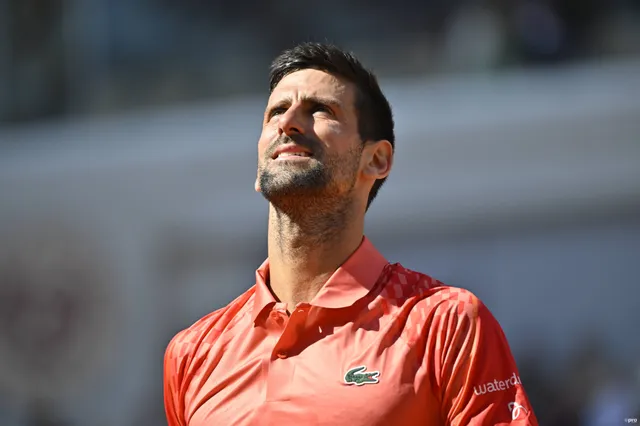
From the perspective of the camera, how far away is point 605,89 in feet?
26.6

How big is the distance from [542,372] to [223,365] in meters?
4.87

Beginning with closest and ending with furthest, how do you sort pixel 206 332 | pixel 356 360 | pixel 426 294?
1. pixel 356 360
2. pixel 426 294
3. pixel 206 332

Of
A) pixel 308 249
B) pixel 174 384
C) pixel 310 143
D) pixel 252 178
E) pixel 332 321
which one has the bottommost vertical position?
pixel 252 178

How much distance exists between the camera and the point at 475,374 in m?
2.48

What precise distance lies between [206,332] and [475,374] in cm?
81

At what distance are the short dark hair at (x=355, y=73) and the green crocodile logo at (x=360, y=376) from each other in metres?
0.64

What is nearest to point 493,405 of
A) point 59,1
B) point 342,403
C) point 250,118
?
point 342,403

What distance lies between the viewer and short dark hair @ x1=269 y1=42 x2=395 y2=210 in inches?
115

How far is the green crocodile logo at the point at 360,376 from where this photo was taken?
253 centimetres

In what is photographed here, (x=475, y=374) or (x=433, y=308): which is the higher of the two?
(x=433, y=308)

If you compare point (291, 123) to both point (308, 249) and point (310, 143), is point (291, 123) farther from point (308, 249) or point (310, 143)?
point (308, 249)

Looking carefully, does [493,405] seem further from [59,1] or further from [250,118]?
[59,1]

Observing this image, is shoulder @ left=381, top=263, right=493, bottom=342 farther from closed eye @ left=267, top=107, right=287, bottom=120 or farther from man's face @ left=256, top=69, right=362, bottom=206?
closed eye @ left=267, top=107, right=287, bottom=120

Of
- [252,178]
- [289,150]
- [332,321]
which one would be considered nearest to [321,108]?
[289,150]
